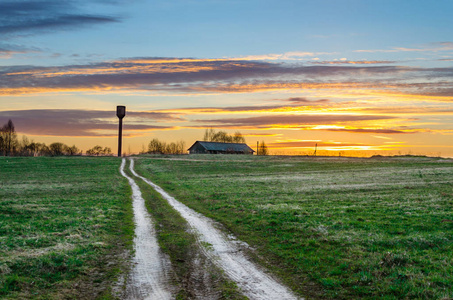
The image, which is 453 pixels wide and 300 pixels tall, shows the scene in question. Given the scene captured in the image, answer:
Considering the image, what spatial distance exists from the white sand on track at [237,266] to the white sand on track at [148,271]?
1.93 metres

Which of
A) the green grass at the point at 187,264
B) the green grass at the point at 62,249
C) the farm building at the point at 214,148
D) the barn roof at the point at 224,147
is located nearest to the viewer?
the green grass at the point at 187,264

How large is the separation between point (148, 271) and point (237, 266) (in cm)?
302

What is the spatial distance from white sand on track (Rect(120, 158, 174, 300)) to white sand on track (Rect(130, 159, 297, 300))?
1929mm

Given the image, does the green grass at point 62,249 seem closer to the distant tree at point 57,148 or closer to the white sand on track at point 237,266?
the white sand on track at point 237,266

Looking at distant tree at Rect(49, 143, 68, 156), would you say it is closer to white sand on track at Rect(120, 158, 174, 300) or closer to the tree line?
the tree line

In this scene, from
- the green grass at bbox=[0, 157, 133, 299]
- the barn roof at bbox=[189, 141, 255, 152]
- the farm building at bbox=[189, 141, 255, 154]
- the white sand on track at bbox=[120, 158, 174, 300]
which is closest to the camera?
the white sand on track at bbox=[120, 158, 174, 300]

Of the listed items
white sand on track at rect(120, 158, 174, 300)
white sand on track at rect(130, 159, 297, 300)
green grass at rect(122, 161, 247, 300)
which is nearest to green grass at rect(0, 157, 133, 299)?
white sand on track at rect(120, 158, 174, 300)

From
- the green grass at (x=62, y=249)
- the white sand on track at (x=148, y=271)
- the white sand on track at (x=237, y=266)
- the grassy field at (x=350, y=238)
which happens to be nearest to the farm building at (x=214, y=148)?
the grassy field at (x=350, y=238)

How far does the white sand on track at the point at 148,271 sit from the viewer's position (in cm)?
985

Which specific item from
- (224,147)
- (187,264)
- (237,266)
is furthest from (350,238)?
(224,147)

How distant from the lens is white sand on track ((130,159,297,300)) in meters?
9.89

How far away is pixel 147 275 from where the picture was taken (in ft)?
37.0

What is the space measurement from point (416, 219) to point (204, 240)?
11.6 meters

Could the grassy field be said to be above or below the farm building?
above
